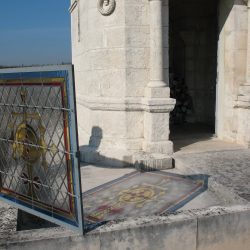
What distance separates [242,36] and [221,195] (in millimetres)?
3534

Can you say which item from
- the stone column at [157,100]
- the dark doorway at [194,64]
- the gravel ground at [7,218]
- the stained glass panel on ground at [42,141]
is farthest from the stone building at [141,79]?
the dark doorway at [194,64]

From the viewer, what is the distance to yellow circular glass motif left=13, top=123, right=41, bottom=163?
3117 millimetres

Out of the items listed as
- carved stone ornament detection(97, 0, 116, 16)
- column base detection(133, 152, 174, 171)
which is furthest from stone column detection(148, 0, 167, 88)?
column base detection(133, 152, 174, 171)

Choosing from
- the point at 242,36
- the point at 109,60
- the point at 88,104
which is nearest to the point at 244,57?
the point at 242,36

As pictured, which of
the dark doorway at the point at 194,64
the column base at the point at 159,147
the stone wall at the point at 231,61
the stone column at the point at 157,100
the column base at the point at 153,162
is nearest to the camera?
the column base at the point at 153,162

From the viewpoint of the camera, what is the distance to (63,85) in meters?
2.76

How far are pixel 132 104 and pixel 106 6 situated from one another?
1.72 m

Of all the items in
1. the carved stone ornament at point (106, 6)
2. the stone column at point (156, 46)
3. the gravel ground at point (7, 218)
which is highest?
the carved stone ornament at point (106, 6)

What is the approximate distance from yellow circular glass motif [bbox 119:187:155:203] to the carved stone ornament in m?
3.04

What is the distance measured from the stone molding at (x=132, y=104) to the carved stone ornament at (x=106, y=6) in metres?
1.46

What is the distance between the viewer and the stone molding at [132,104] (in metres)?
6.11

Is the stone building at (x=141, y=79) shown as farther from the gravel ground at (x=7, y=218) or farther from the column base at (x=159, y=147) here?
the gravel ground at (x=7, y=218)

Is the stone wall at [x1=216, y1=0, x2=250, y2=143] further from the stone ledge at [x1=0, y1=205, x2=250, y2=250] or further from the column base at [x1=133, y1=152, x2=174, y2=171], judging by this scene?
the stone ledge at [x1=0, y1=205, x2=250, y2=250]

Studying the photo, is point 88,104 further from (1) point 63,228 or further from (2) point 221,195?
(1) point 63,228
